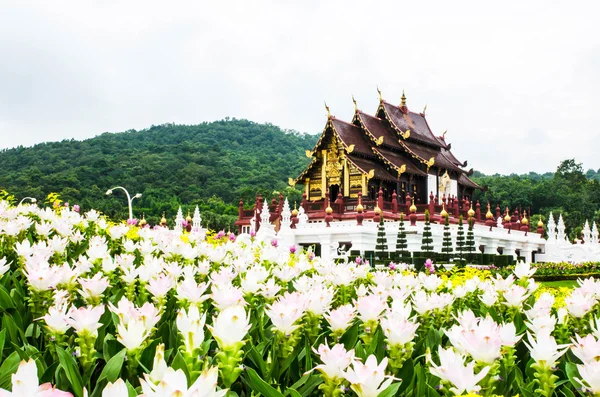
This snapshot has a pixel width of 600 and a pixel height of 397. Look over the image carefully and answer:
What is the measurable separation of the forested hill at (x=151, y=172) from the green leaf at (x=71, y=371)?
5009cm

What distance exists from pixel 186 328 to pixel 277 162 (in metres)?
90.4

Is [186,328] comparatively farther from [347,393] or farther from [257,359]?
[347,393]

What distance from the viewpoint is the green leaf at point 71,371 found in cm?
226

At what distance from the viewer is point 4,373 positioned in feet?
7.54

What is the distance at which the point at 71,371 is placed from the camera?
2.31 meters

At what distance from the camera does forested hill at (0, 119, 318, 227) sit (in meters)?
57.7

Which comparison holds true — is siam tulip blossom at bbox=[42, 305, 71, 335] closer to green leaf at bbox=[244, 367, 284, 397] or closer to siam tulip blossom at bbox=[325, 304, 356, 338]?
green leaf at bbox=[244, 367, 284, 397]

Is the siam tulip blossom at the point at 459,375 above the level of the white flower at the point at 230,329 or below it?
below

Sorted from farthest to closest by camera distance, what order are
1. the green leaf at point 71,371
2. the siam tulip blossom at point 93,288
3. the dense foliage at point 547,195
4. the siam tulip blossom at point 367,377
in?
the dense foliage at point 547,195 → the siam tulip blossom at point 93,288 → the green leaf at point 71,371 → the siam tulip blossom at point 367,377

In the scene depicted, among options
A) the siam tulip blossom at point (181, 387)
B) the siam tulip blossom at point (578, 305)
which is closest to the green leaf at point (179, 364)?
the siam tulip blossom at point (181, 387)

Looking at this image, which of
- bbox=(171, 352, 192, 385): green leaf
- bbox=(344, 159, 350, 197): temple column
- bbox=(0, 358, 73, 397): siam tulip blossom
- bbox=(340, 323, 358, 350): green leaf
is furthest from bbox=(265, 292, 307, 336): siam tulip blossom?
bbox=(344, 159, 350, 197): temple column

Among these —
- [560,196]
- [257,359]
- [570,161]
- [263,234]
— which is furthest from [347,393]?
[570,161]

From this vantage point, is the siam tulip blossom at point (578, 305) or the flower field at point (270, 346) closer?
the flower field at point (270, 346)

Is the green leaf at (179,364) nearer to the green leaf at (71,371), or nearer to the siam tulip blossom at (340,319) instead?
the green leaf at (71,371)
